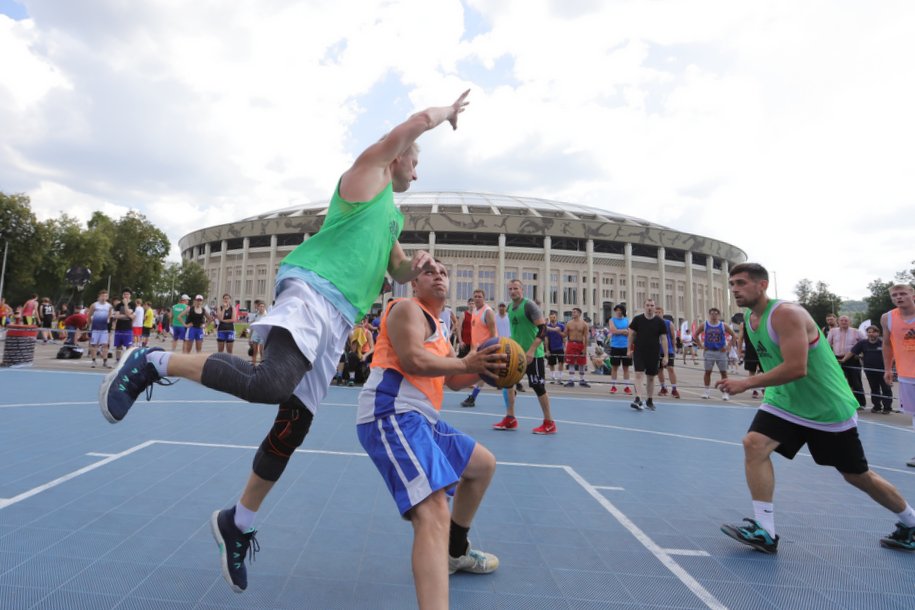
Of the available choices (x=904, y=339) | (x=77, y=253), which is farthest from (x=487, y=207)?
(x=904, y=339)

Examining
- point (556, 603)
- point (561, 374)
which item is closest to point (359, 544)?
point (556, 603)

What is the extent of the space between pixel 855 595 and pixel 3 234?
4804cm

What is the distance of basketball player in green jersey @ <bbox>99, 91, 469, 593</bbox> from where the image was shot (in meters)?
2.13

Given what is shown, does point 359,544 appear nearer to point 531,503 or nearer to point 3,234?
point 531,503

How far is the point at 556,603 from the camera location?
2.42 meters

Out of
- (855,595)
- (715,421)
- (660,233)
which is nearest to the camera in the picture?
(855,595)

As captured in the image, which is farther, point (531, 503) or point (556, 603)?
point (531, 503)

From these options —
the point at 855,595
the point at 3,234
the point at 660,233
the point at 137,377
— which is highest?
the point at 660,233

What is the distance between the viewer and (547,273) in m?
57.4

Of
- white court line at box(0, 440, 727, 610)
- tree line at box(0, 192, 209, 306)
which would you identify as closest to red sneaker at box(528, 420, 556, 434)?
white court line at box(0, 440, 727, 610)

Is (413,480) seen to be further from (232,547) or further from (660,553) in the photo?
(660,553)

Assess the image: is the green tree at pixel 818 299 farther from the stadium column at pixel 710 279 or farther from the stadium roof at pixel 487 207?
the stadium roof at pixel 487 207

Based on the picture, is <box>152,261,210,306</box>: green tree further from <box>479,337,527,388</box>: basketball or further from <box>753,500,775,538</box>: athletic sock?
<box>753,500,775,538</box>: athletic sock

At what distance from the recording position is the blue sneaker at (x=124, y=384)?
2.15 meters
